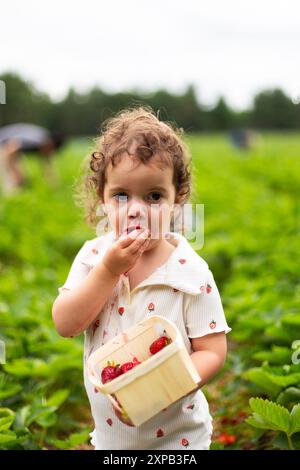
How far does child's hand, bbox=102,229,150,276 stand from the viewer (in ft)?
5.86

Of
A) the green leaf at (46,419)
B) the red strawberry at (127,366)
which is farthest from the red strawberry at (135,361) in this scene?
the green leaf at (46,419)

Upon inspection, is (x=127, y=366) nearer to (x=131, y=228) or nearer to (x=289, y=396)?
(x=131, y=228)

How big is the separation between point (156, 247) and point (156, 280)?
0.14m

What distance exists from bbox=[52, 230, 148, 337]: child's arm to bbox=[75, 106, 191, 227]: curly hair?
24 cm

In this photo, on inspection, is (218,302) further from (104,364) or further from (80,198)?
(80,198)

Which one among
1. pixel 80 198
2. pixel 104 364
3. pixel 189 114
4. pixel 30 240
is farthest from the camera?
pixel 189 114

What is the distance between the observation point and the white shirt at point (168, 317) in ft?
6.28

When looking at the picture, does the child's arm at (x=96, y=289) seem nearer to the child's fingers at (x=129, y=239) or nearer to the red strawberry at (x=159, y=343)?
the child's fingers at (x=129, y=239)

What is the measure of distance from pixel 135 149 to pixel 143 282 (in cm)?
37

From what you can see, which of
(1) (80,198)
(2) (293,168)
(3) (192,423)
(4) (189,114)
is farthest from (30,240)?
(4) (189,114)

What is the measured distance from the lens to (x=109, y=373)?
5.81 feet

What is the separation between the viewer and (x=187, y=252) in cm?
203
